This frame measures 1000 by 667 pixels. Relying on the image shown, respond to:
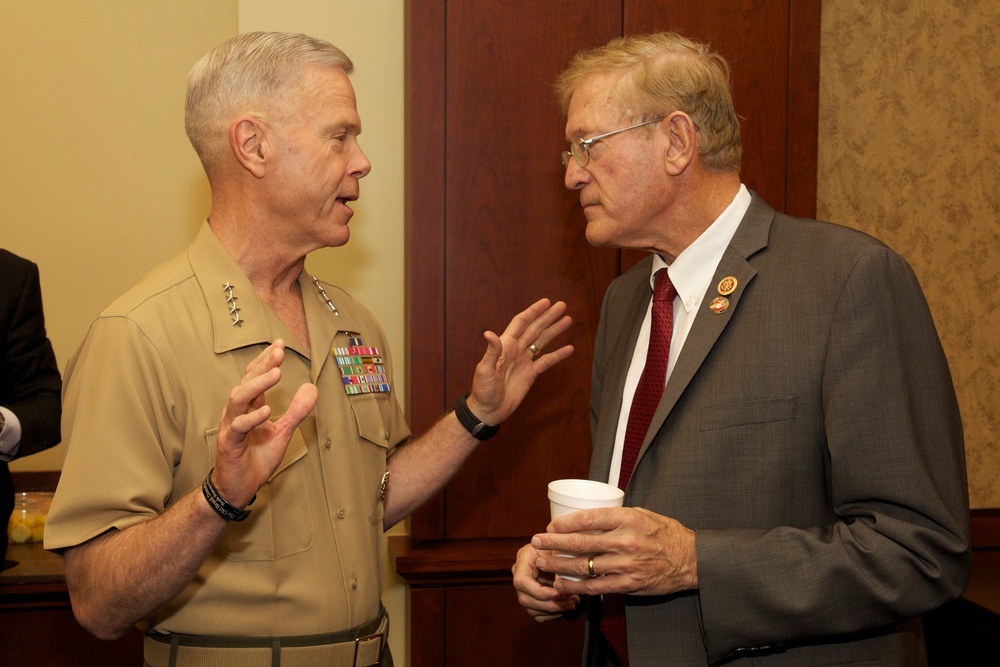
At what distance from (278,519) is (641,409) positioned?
29.5 inches

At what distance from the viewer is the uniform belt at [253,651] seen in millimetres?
1658

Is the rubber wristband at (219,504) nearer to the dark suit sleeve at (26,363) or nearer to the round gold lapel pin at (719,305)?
the round gold lapel pin at (719,305)

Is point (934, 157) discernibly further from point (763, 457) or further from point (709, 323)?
point (763, 457)

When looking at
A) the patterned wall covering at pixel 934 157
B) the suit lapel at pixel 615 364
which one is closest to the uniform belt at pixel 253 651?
the suit lapel at pixel 615 364

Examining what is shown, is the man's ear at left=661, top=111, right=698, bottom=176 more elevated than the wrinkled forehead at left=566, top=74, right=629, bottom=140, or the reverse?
the wrinkled forehead at left=566, top=74, right=629, bottom=140

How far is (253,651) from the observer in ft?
5.47

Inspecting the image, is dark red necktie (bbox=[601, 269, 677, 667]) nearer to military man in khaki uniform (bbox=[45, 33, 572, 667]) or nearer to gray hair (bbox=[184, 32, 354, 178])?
military man in khaki uniform (bbox=[45, 33, 572, 667])

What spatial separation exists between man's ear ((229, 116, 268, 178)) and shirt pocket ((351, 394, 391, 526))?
1.77 feet

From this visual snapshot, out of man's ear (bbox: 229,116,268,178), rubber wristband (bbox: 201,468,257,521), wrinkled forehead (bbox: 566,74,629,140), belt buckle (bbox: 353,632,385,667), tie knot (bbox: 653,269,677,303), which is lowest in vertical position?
belt buckle (bbox: 353,632,385,667)

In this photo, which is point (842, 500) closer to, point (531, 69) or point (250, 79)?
point (250, 79)

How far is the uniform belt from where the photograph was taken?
1658 mm

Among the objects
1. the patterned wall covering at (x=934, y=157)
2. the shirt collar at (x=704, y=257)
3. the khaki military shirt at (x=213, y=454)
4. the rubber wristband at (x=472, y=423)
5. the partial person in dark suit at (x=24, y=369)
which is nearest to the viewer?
the khaki military shirt at (x=213, y=454)

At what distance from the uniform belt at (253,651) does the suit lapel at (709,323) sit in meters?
0.69

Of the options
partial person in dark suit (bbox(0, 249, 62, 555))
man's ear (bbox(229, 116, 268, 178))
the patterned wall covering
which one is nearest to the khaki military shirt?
man's ear (bbox(229, 116, 268, 178))
